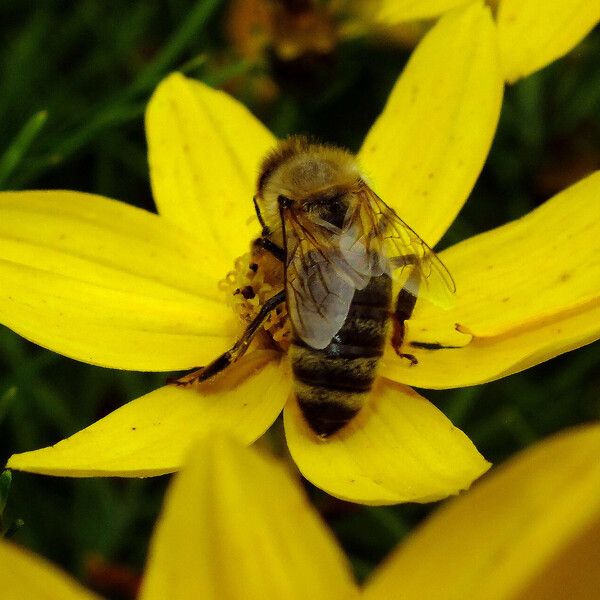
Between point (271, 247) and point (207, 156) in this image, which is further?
point (207, 156)

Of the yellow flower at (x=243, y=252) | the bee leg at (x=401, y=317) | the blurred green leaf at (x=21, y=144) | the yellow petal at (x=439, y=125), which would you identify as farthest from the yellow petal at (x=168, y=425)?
the blurred green leaf at (x=21, y=144)

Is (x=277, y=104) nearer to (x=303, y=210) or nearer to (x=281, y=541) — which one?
(x=303, y=210)

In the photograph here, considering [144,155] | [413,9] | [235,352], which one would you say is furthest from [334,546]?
[144,155]

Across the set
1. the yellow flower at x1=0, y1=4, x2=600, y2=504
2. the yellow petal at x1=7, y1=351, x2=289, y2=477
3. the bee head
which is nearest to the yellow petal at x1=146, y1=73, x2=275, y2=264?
the yellow flower at x1=0, y1=4, x2=600, y2=504

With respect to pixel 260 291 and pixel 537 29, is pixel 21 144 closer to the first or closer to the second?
pixel 260 291

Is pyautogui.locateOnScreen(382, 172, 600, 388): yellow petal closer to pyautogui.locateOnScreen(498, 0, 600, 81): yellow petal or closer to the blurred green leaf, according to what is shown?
pyautogui.locateOnScreen(498, 0, 600, 81): yellow petal

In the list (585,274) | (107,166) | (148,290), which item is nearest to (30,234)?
(148,290)

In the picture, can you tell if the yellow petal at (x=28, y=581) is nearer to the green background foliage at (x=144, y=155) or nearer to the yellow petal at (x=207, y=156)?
the green background foliage at (x=144, y=155)
